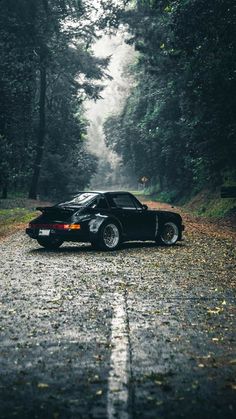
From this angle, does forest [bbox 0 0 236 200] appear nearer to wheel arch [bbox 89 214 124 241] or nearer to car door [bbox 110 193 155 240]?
car door [bbox 110 193 155 240]

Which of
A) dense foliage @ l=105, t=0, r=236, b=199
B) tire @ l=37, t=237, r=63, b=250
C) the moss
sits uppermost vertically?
dense foliage @ l=105, t=0, r=236, b=199

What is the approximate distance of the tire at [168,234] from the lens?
14.1 metres

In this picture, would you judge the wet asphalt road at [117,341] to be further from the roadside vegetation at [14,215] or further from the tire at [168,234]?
the roadside vegetation at [14,215]

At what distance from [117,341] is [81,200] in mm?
8053

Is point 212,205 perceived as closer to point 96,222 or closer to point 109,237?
point 109,237

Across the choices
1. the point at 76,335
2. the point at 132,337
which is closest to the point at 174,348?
the point at 132,337

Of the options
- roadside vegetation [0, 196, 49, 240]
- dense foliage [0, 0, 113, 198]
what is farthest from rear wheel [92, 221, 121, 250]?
dense foliage [0, 0, 113, 198]

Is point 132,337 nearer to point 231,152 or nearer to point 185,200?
point 231,152

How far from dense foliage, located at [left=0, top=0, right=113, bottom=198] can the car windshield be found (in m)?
12.4

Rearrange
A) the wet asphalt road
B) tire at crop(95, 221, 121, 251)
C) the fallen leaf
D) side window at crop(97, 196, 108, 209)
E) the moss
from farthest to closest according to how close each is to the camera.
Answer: the moss < side window at crop(97, 196, 108, 209) < tire at crop(95, 221, 121, 251) < the fallen leaf < the wet asphalt road

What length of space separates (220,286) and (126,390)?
4719mm

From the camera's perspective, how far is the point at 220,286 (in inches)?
325

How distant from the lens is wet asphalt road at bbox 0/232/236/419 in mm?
3621

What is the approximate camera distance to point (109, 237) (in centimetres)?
1291
